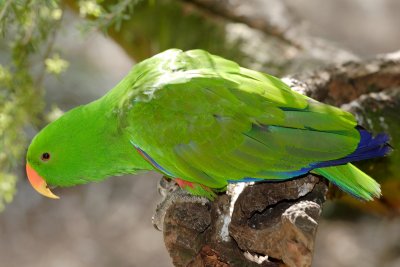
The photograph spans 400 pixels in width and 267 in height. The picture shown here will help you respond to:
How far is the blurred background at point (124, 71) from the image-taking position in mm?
2043

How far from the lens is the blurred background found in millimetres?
2043

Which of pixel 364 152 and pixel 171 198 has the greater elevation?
pixel 364 152

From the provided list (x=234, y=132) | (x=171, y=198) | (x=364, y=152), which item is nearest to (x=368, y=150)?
(x=364, y=152)

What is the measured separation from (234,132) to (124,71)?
120 inches

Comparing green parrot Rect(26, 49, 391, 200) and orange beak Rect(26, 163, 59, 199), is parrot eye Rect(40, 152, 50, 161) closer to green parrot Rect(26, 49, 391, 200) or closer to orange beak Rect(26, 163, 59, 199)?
orange beak Rect(26, 163, 59, 199)

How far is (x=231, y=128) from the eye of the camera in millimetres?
1502

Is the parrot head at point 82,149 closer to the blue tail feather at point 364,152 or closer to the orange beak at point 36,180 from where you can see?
the orange beak at point 36,180

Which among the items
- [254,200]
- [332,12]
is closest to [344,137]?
[254,200]

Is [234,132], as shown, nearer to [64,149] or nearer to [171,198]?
[171,198]

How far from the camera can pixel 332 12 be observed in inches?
174

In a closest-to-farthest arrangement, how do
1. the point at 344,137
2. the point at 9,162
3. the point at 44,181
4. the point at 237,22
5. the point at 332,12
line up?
1. the point at 344,137
2. the point at 44,181
3. the point at 9,162
4. the point at 237,22
5. the point at 332,12

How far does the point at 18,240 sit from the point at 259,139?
8.47 feet

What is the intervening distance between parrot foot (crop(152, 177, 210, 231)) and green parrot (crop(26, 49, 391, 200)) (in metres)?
0.02

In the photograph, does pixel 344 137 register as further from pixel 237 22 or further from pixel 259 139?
pixel 237 22
